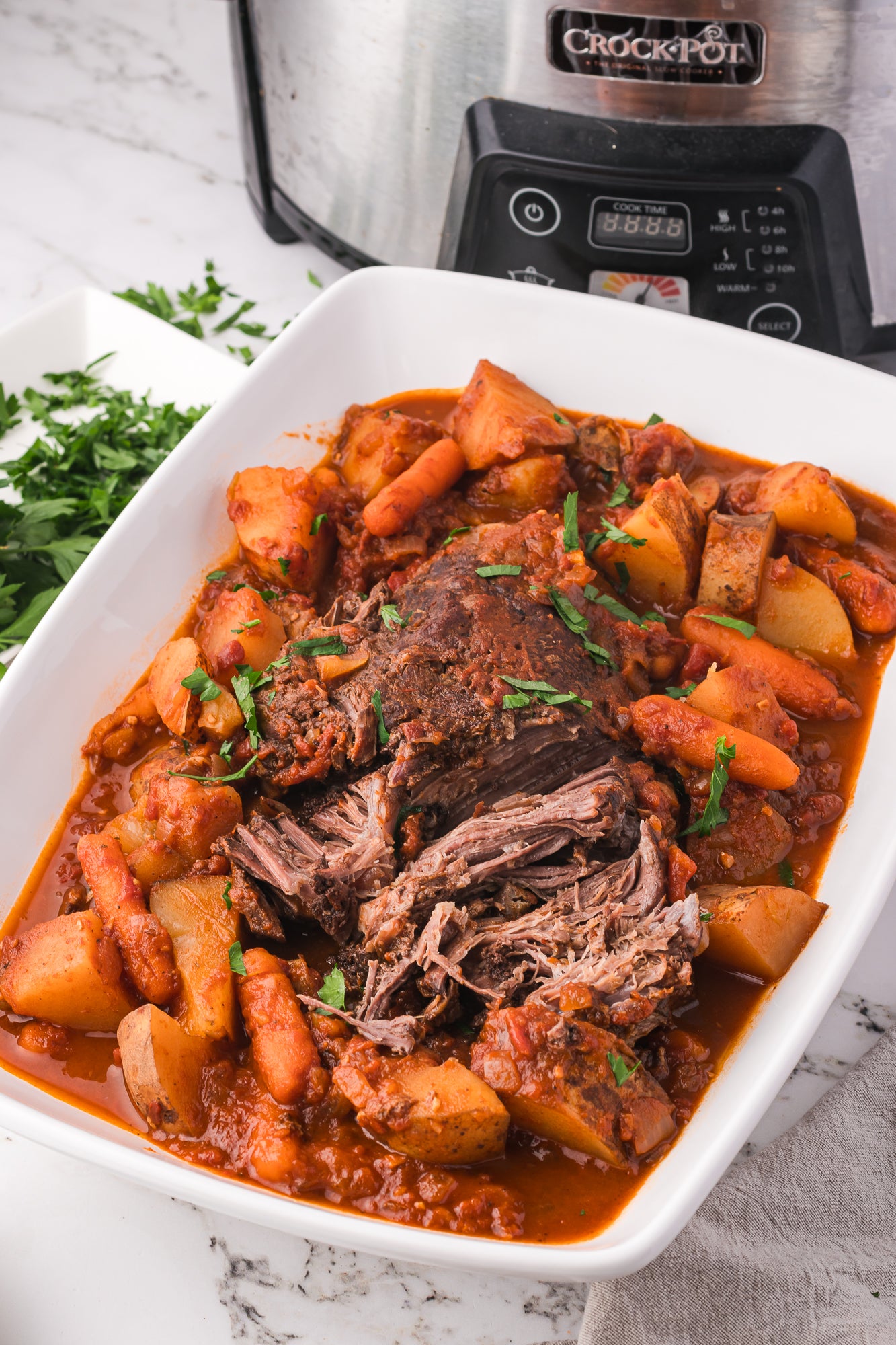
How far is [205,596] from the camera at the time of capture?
345 centimetres

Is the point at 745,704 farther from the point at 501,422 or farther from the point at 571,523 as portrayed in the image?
the point at 501,422

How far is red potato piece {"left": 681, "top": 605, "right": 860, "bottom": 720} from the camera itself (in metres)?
3.11

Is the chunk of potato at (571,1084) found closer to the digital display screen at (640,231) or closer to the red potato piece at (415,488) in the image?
the red potato piece at (415,488)

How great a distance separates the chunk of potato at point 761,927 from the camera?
8.36ft

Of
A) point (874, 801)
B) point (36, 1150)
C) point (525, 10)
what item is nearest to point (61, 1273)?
point (36, 1150)

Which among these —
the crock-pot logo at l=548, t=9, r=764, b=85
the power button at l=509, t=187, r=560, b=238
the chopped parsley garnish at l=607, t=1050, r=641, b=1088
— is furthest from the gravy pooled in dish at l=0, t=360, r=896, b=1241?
the crock-pot logo at l=548, t=9, r=764, b=85

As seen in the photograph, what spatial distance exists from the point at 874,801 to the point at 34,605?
2452 mm

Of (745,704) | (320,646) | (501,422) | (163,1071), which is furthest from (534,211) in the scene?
(163,1071)

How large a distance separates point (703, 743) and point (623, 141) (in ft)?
5.89

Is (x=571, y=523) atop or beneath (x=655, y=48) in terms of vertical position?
beneath

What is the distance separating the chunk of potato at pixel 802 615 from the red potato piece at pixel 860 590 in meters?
0.03

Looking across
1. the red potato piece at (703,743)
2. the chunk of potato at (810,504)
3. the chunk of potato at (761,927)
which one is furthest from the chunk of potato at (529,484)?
the chunk of potato at (761,927)

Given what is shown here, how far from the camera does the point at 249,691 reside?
3047 mm

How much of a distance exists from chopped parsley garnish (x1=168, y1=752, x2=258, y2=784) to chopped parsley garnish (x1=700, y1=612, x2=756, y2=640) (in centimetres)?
125
